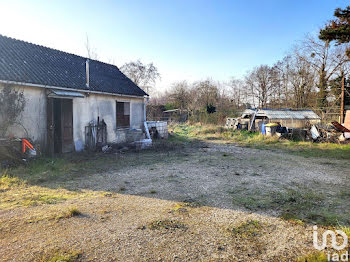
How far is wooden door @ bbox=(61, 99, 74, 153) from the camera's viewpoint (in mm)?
9164

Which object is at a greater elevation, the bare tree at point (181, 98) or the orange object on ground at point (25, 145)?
the bare tree at point (181, 98)

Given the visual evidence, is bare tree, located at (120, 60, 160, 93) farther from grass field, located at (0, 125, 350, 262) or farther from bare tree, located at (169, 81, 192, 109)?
grass field, located at (0, 125, 350, 262)

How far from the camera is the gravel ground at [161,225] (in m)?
2.57

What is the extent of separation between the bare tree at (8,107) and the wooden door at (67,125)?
1.92m

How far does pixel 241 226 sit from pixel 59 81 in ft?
28.9

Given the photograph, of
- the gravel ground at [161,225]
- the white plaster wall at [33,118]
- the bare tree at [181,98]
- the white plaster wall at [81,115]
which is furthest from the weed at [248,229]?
the bare tree at [181,98]

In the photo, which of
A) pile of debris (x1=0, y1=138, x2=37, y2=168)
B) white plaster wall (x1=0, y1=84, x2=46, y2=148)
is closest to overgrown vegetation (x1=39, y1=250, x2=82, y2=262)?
pile of debris (x1=0, y1=138, x2=37, y2=168)

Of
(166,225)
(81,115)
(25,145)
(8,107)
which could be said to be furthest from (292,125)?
(8,107)

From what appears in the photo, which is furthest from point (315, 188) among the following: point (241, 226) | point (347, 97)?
point (347, 97)

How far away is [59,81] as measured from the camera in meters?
8.80

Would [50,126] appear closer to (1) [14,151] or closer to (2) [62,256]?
(1) [14,151]

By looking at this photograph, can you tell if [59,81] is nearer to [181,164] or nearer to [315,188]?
[181,164]

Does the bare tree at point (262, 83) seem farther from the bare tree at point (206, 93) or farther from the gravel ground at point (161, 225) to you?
the gravel ground at point (161, 225)

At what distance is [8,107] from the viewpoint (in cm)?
701
